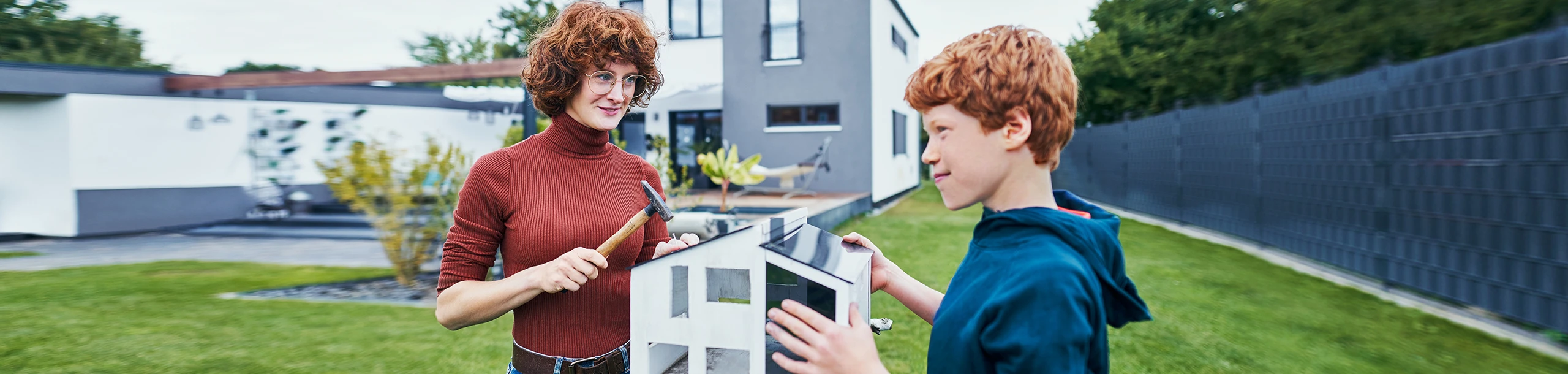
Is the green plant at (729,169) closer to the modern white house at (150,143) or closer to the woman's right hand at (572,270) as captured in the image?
the modern white house at (150,143)

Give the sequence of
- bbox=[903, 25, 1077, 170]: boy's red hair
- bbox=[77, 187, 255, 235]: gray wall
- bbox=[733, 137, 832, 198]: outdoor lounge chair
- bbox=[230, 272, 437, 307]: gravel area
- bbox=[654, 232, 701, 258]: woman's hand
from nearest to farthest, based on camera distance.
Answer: bbox=[903, 25, 1077, 170]: boy's red hair → bbox=[654, 232, 701, 258]: woman's hand → bbox=[230, 272, 437, 307]: gravel area → bbox=[77, 187, 255, 235]: gray wall → bbox=[733, 137, 832, 198]: outdoor lounge chair

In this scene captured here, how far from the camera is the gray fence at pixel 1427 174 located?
4.14 meters

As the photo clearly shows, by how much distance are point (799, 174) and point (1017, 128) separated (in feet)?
39.6

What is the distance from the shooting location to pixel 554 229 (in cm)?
140

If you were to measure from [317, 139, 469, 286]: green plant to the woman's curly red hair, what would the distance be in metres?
5.05

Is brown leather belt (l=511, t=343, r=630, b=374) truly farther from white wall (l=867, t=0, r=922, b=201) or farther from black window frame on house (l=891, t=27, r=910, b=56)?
black window frame on house (l=891, t=27, r=910, b=56)

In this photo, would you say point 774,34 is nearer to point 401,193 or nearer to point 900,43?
point 900,43

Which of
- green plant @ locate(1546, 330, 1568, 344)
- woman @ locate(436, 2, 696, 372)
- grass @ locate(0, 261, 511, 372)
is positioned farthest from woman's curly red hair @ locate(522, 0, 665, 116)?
green plant @ locate(1546, 330, 1568, 344)

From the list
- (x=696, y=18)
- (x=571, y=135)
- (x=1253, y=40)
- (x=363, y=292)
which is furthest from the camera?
(x=1253, y=40)

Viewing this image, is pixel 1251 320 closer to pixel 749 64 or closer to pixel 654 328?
pixel 654 328

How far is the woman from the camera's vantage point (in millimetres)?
1359

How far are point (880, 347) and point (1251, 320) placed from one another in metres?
2.59

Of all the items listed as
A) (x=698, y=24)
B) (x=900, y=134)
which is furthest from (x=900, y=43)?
(x=698, y=24)

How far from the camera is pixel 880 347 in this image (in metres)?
4.02
